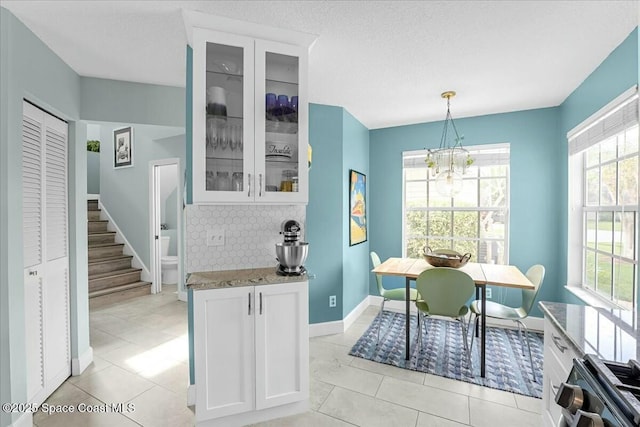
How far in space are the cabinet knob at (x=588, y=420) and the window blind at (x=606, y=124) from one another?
2085 mm

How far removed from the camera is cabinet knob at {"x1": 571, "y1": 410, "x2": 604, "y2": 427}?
0.78 m

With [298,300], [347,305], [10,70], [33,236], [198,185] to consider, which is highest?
[10,70]

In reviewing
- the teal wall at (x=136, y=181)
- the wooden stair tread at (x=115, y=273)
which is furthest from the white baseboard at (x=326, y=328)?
the wooden stair tread at (x=115, y=273)

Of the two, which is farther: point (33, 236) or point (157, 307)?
point (157, 307)

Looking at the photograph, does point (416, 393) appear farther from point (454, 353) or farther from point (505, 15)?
point (505, 15)

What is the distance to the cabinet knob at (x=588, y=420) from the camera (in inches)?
30.8

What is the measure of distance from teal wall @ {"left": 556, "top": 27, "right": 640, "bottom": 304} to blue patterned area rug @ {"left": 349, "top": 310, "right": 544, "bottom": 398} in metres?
0.74

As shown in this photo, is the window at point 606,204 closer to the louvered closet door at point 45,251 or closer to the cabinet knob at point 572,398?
the cabinet knob at point 572,398

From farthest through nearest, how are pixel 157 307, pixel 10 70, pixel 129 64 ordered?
pixel 157 307
pixel 129 64
pixel 10 70

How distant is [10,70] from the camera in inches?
69.3

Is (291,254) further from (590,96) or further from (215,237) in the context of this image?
(590,96)

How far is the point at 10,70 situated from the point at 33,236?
3.39 ft

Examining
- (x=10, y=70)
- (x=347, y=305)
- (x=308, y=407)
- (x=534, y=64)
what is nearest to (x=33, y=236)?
(x=10, y=70)

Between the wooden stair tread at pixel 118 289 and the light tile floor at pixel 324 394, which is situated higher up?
the wooden stair tread at pixel 118 289
